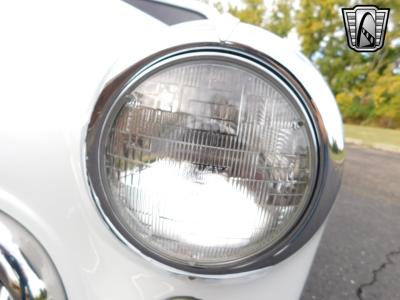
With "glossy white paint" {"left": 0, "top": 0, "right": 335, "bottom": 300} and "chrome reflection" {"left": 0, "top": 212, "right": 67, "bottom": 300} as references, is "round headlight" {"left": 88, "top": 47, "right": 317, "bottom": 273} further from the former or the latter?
"chrome reflection" {"left": 0, "top": 212, "right": 67, "bottom": 300}

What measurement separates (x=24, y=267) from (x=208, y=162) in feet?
1.27

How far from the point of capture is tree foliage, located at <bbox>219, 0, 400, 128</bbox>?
12.6m

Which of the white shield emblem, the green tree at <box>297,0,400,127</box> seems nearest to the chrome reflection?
the white shield emblem

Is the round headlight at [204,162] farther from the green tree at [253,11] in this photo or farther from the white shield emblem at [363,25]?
the green tree at [253,11]

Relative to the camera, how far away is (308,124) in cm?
55

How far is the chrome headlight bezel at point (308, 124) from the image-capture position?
0.52m

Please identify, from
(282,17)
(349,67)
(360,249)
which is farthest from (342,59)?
(360,249)

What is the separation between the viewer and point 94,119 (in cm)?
53

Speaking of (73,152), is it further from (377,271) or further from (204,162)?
(377,271)

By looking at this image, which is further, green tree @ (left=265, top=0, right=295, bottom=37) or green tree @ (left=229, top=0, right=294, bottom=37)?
green tree @ (left=265, top=0, right=295, bottom=37)

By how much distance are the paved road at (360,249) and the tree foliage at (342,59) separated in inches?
403

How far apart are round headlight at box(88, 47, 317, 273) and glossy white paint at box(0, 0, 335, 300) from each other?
38 mm

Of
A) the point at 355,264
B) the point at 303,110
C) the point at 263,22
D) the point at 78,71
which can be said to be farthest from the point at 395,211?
the point at 263,22

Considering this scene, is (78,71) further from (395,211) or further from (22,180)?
(395,211)
